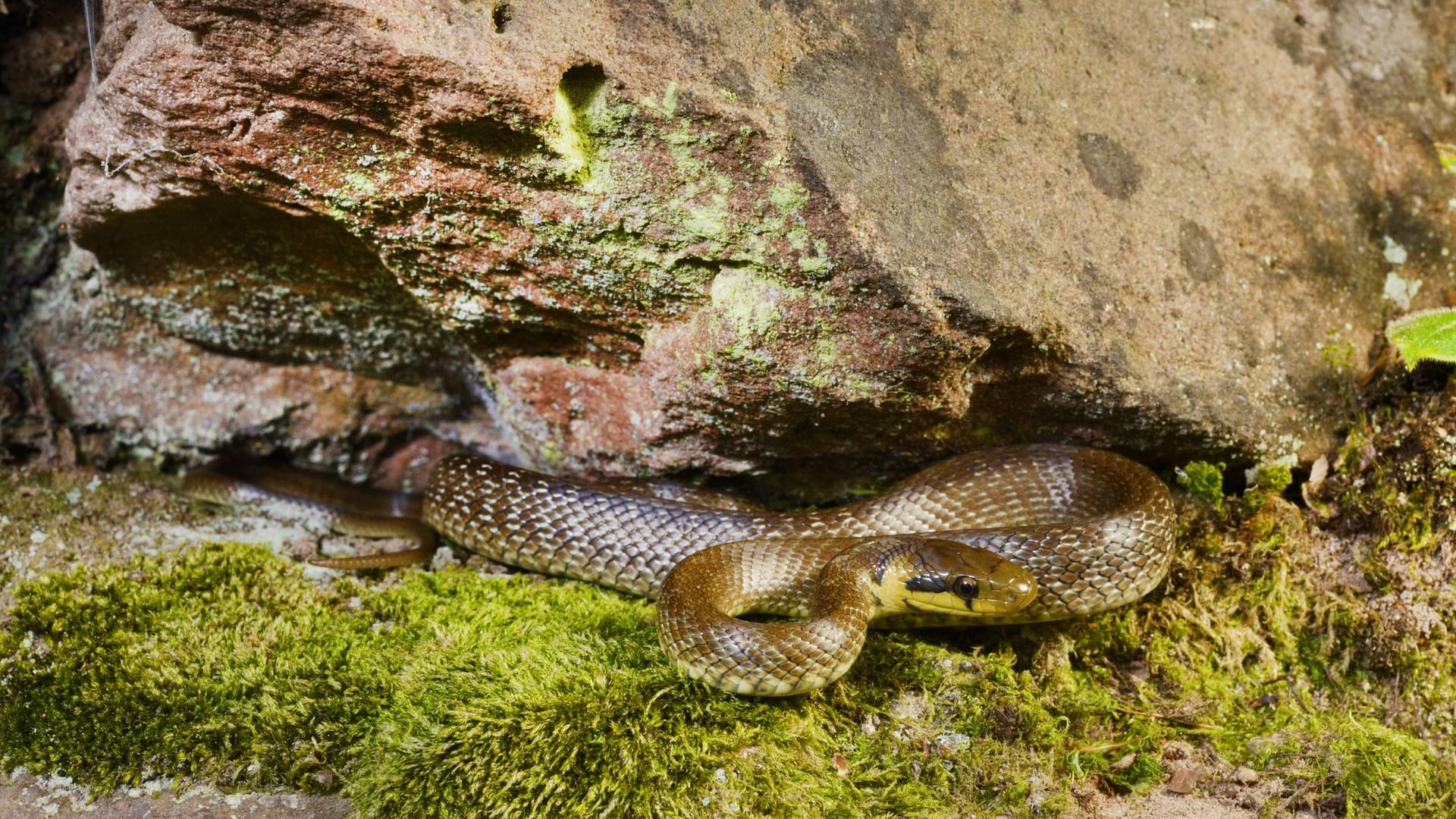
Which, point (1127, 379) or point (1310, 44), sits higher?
point (1310, 44)

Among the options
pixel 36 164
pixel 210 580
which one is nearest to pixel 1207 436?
pixel 210 580

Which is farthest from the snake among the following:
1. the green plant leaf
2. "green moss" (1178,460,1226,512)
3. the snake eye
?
the green plant leaf

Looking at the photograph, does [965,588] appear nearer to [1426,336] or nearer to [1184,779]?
[1184,779]

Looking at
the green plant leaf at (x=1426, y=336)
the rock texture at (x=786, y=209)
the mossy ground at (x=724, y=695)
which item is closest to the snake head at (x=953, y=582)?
the mossy ground at (x=724, y=695)

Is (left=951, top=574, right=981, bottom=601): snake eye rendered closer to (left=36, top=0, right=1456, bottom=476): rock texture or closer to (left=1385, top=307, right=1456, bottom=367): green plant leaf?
(left=36, top=0, right=1456, bottom=476): rock texture

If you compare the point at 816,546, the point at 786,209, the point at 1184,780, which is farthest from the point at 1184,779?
the point at 786,209

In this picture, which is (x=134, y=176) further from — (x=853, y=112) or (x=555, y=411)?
(x=853, y=112)

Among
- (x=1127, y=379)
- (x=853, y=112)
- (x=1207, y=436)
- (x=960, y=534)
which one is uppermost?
(x=853, y=112)
